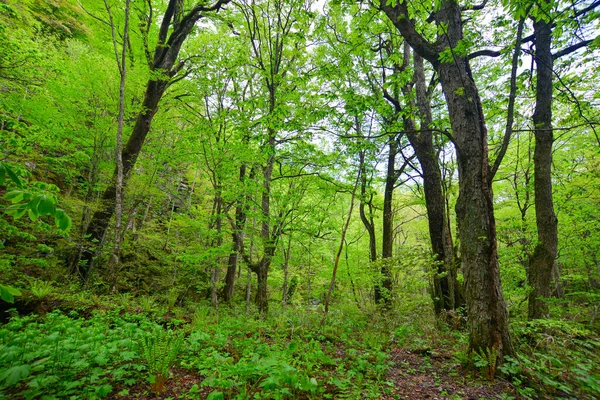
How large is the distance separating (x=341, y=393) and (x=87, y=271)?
26.3 ft

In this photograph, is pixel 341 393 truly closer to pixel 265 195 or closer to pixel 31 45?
pixel 265 195

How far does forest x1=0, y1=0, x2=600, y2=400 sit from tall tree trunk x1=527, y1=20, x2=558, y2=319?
0.12ft

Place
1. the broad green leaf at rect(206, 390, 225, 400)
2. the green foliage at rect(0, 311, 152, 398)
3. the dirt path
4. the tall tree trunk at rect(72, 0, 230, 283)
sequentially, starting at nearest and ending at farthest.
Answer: the broad green leaf at rect(206, 390, 225, 400) < the green foliage at rect(0, 311, 152, 398) < the dirt path < the tall tree trunk at rect(72, 0, 230, 283)

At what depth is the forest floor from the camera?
279 cm

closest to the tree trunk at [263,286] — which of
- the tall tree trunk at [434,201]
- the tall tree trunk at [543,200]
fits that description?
the tall tree trunk at [434,201]

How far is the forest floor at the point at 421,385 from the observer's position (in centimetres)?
279

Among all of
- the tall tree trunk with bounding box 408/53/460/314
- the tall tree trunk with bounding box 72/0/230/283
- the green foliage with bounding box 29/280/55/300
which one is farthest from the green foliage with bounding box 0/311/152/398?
the tall tree trunk with bounding box 408/53/460/314

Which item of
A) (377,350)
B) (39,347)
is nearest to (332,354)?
(377,350)

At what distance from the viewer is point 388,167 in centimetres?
1052

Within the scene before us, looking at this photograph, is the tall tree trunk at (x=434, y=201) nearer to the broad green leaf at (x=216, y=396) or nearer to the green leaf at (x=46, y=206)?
the broad green leaf at (x=216, y=396)

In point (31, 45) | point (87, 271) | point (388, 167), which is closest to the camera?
point (31, 45)

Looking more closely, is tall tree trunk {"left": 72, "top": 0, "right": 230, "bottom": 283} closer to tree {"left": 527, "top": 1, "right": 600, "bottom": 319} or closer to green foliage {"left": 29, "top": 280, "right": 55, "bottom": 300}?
green foliage {"left": 29, "top": 280, "right": 55, "bottom": 300}

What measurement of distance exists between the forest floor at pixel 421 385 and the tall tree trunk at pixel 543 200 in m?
2.60

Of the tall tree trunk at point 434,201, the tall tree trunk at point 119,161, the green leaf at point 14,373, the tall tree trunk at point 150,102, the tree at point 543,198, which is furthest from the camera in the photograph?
the tall tree trunk at point 150,102
